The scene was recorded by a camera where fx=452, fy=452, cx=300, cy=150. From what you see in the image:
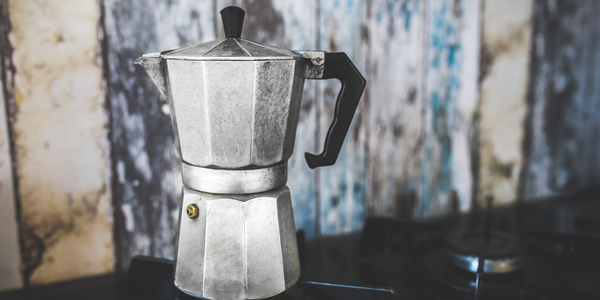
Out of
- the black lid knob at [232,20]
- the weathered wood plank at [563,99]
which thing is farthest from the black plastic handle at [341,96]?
the weathered wood plank at [563,99]

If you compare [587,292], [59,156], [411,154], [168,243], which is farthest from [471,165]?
[59,156]

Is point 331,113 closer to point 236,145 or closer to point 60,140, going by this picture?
point 236,145

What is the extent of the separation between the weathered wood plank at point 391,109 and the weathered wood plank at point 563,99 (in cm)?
34

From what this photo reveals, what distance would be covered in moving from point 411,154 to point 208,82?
0.57 meters

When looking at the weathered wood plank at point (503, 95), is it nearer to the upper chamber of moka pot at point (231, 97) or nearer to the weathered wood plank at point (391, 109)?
the weathered wood plank at point (391, 109)

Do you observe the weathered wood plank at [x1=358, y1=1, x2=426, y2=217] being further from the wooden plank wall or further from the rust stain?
the rust stain

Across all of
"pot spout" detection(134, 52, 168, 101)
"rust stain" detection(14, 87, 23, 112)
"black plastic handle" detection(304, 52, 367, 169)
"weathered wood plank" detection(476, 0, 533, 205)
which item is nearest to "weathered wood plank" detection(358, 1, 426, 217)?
"weathered wood plank" detection(476, 0, 533, 205)

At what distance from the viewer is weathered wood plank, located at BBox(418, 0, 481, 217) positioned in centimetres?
94

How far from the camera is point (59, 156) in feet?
2.29

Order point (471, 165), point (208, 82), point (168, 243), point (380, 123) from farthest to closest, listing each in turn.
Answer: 1. point (471, 165)
2. point (380, 123)
3. point (168, 243)
4. point (208, 82)

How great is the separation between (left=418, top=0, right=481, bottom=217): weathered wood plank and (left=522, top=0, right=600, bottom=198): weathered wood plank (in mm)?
192

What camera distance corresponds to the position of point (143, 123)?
28.9 inches

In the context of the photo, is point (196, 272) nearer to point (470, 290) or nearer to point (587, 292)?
point (470, 290)

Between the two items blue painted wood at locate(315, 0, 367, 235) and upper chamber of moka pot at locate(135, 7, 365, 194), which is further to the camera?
blue painted wood at locate(315, 0, 367, 235)
